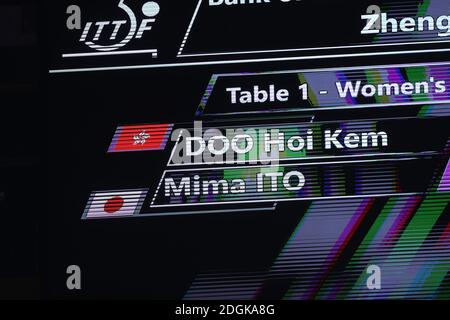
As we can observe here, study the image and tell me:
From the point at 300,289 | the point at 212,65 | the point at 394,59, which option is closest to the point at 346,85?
the point at 394,59

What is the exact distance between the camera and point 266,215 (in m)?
4.19

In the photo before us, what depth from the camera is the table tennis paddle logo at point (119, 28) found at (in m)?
4.36

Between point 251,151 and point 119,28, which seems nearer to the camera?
point 251,151

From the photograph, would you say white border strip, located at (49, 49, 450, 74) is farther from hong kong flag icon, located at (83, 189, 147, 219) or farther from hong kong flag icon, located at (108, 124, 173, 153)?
hong kong flag icon, located at (83, 189, 147, 219)

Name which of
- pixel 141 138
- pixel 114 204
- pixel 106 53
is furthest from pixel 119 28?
pixel 114 204

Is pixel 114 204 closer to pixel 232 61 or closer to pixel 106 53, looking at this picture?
pixel 106 53

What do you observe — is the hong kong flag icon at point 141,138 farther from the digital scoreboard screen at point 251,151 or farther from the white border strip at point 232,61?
the white border strip at point 232,61

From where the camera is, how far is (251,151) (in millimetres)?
4230

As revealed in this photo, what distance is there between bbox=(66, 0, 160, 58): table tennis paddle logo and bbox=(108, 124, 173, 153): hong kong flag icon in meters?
0.32

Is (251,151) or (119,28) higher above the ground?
(119,28)

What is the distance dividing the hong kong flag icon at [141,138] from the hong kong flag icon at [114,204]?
16cm

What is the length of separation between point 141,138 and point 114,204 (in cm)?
A: 27
